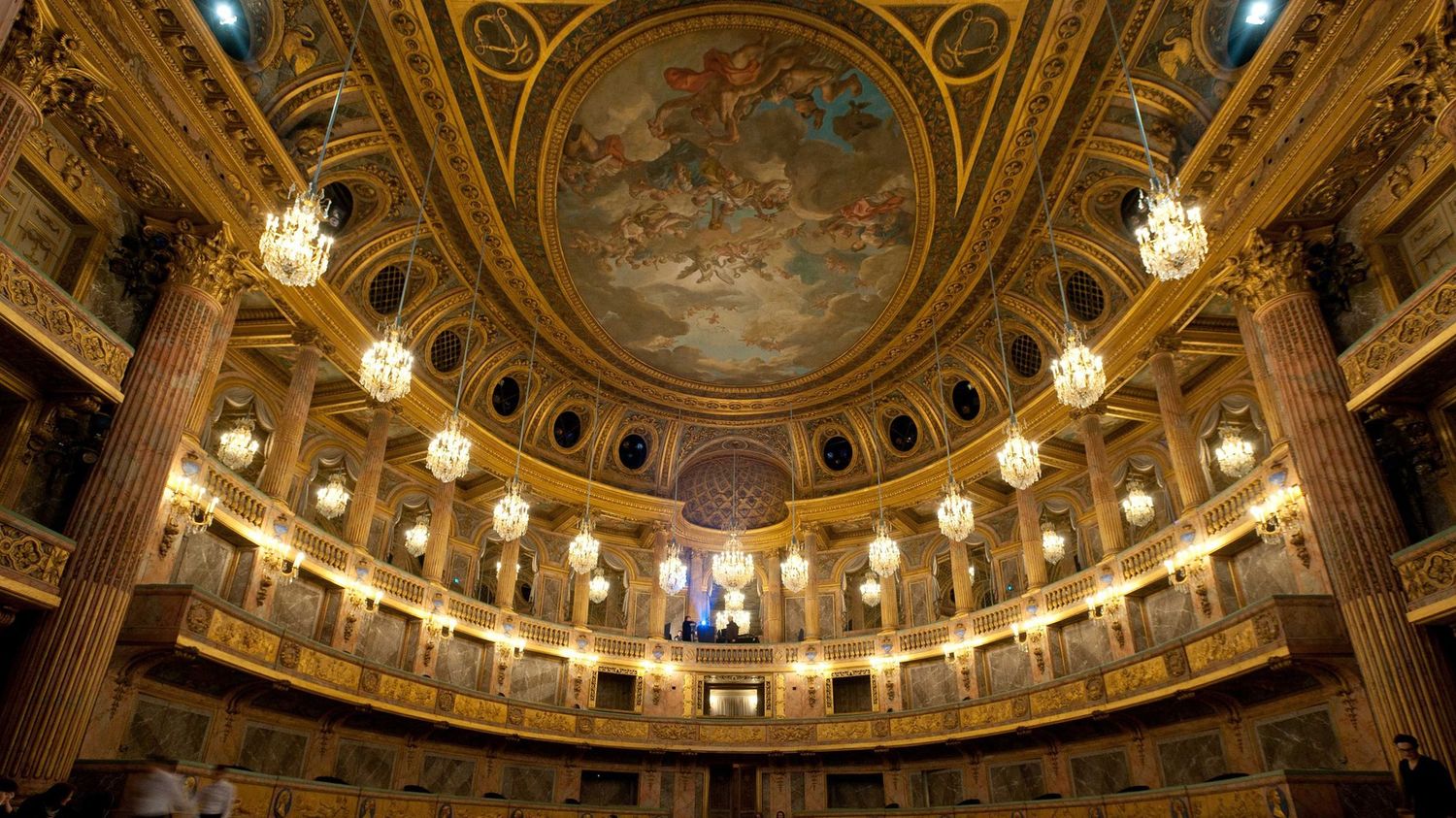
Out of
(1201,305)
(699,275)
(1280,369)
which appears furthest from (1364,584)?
(699,275)

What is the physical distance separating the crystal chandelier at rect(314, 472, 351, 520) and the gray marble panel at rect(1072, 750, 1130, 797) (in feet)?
60.2

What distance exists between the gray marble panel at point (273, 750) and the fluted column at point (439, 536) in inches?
177

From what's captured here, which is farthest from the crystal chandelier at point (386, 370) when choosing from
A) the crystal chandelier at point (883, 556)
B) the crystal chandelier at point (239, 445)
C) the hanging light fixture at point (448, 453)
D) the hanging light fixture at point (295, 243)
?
the crystal chandelier at point (883, 556)

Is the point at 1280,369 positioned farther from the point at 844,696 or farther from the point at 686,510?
the point at 686,510

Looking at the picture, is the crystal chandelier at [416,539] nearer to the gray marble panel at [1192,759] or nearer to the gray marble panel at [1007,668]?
the gray marble panel at [1007,668]

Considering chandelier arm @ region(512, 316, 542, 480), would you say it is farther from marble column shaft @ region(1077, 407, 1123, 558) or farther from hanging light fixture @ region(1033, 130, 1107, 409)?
marble column shaft @ region(1077, 407, 1123, 558)

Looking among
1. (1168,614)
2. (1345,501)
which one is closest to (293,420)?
(1345,501)

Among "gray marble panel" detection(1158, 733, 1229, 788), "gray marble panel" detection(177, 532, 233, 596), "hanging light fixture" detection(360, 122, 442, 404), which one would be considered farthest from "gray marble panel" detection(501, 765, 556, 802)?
"gray marble panel" detection(1158, 733, 1229, 788)

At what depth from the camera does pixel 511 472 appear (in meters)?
21.3

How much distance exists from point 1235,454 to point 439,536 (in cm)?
1845

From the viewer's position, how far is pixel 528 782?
1920 cm

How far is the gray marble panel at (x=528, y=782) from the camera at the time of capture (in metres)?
18.9

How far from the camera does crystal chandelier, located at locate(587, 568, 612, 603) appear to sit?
77.5 feet

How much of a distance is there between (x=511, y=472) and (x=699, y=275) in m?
7.66
